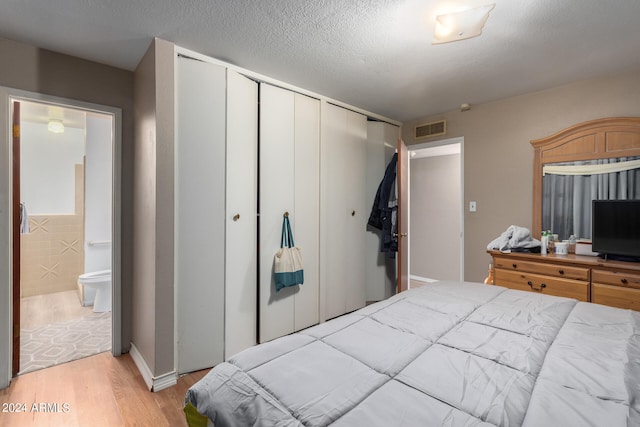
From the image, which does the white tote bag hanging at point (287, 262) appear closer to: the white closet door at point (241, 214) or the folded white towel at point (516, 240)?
the white closet door at point (241, 214)

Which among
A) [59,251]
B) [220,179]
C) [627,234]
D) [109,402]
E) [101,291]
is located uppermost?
[220,179]

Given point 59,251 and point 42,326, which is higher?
point 59,251

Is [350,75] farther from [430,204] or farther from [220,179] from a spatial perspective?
[430,204]

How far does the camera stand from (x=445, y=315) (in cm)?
151

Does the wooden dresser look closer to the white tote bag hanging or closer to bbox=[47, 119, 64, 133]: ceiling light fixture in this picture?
the white tote bag hanging

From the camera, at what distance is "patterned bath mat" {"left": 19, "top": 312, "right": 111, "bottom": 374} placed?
2.47m

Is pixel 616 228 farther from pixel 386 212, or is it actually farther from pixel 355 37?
pixel 355 37

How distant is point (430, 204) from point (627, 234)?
271cm

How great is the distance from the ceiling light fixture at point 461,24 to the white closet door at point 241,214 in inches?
58.4

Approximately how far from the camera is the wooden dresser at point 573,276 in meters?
2.27

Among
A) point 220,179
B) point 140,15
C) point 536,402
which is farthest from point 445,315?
point 140,15

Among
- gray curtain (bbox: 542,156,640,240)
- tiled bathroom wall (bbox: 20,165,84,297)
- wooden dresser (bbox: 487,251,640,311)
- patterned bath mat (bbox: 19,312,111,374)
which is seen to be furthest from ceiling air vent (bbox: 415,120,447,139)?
tiled bathroom wall (bbox: 20,165,84,297)

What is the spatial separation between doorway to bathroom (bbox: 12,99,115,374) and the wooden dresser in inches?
157

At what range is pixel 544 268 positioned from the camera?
2652 mm
